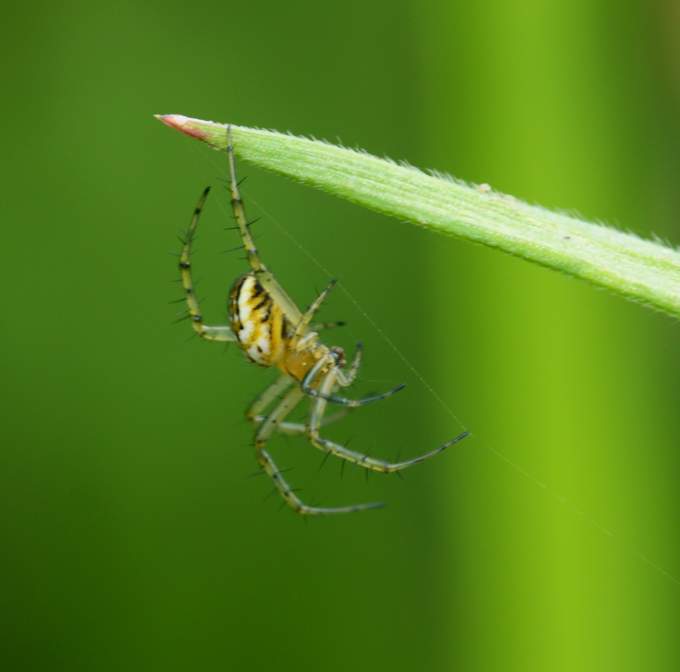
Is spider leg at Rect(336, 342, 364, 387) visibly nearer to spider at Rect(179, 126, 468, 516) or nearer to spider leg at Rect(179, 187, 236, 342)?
spider at Rect(179, 126, 468, 516)

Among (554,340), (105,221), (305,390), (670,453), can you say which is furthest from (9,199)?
(670,453)

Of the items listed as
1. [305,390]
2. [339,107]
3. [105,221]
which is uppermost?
[339,107]

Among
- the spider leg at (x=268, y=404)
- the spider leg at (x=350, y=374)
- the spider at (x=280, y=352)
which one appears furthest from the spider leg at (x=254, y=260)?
the spider leg at (x=268, y=404)

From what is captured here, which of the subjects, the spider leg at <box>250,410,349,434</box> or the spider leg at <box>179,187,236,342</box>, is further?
the spider leg at <box>250,410,349,434</box>

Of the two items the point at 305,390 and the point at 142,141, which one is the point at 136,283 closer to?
the point at 142,141

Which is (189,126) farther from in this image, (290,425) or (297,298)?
(297,298)

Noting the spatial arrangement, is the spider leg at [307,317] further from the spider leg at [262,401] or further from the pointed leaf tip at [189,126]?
the pointed leaf tip at [189,126]

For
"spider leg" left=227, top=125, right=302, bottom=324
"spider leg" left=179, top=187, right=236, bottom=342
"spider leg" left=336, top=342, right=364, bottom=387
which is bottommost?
"spider leg" left=179, top=187, right=236, bottom=342

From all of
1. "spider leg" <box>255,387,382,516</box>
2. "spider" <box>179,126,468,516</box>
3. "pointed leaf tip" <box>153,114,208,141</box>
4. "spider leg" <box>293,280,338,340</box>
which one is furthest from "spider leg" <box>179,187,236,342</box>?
"pointed leaf tip" <box>153,114,208,141</box>
